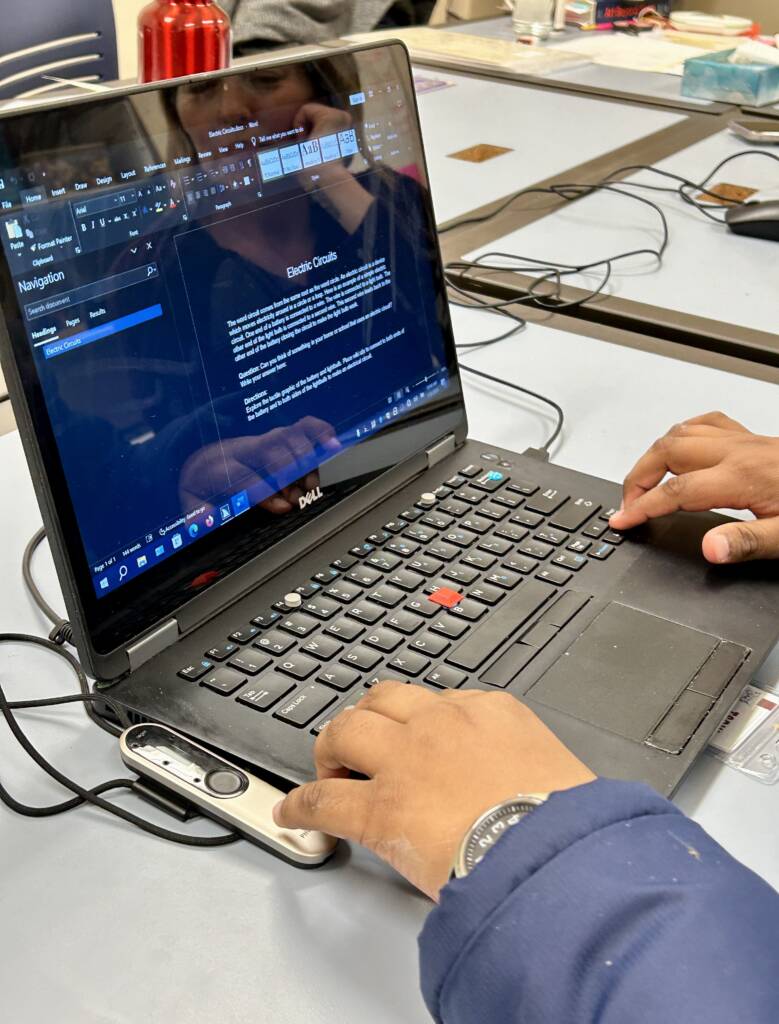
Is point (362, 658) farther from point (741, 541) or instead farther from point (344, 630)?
point (741, 541)

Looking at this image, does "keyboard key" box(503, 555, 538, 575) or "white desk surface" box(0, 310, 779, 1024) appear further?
"keyboard key" box(503, 555, 538, 575)

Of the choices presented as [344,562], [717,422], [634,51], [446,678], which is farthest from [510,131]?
[446,678]

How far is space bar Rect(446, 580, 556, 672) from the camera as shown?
0.64 metres

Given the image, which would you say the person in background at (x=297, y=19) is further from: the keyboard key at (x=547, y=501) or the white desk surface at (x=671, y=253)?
the keyboard key at (x=547, y=501)

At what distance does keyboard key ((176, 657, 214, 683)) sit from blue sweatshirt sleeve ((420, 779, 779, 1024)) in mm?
222

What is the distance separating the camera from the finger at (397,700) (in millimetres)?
557

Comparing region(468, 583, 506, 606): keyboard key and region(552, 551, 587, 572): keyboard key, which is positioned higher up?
region(468, 583, 506, 606): keyboard key

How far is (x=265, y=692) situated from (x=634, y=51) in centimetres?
223

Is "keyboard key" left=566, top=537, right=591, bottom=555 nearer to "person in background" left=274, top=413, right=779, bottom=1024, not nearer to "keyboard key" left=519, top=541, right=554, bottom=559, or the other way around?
"keyboard key" left=519, top=541, right=554, bottom=559

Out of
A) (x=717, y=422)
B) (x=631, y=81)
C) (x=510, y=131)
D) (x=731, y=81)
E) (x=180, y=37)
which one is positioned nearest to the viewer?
(x=717, y=422)

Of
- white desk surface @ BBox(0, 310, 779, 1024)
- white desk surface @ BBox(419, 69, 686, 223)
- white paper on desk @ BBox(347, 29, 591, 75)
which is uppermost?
white paper on desk @ BBox(347, 29, 591, 75)

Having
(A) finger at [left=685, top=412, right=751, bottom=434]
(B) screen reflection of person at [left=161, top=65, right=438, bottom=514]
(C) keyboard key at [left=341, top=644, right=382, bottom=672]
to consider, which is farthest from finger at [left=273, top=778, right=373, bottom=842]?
(A) finger at [left=685, top=412, right=751, bottom=434]

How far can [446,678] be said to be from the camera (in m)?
0.62

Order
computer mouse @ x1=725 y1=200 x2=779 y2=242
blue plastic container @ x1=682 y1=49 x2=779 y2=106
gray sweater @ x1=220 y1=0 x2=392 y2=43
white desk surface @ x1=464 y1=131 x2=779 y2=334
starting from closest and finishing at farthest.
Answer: white desk surface @ x1=464 y1=131 x2=779 y2=334 → computer mouse @ x1=725 y1=200 x2=779 y2=242 → blue plastic container @ x1=682 y1=49 x2=779 y2=106 → gray sweater @ x1=220 y1=0 x2=392 y2=43
